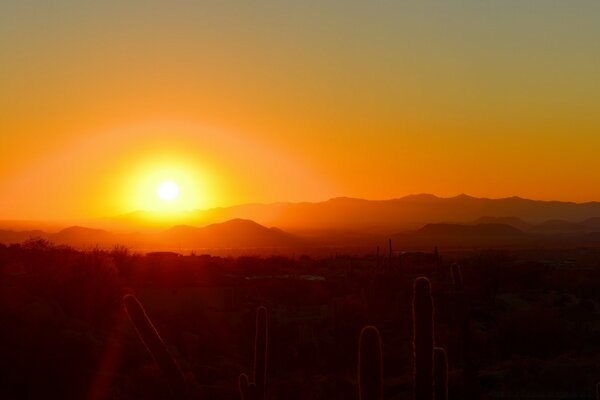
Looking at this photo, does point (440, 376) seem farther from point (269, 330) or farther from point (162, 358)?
point (269, 330)

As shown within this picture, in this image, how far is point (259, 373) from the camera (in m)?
14.2

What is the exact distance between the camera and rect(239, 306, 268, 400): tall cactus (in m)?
13.2

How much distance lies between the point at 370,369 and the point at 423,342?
3.14 feet

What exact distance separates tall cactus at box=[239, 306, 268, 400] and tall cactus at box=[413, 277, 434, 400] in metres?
3.39

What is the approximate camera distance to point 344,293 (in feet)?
155

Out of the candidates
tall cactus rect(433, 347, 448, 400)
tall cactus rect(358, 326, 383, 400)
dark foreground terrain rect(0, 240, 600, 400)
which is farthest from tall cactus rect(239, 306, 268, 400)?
dark foreground terrain rect(0, 240, 600, 400)

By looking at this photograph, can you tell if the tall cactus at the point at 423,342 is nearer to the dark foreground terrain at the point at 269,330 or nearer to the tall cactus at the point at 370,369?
the tall cactus at the point at 370,369

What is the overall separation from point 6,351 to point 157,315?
442 inches

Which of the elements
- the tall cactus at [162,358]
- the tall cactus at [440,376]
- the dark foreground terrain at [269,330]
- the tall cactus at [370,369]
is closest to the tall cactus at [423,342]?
the tall cactus at [370,369]

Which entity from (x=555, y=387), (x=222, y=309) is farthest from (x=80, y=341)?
(x=555, y=387)

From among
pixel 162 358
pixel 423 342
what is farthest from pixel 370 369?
pixel 162 358

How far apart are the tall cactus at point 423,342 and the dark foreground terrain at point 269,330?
10.0 meters

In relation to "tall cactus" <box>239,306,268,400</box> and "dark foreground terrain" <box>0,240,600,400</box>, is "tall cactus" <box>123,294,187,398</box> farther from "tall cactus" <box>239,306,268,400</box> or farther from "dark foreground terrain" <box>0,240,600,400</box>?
"dark foreground terrain" <box>0,240,600,400</box>

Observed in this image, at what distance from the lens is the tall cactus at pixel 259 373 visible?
1324cm
